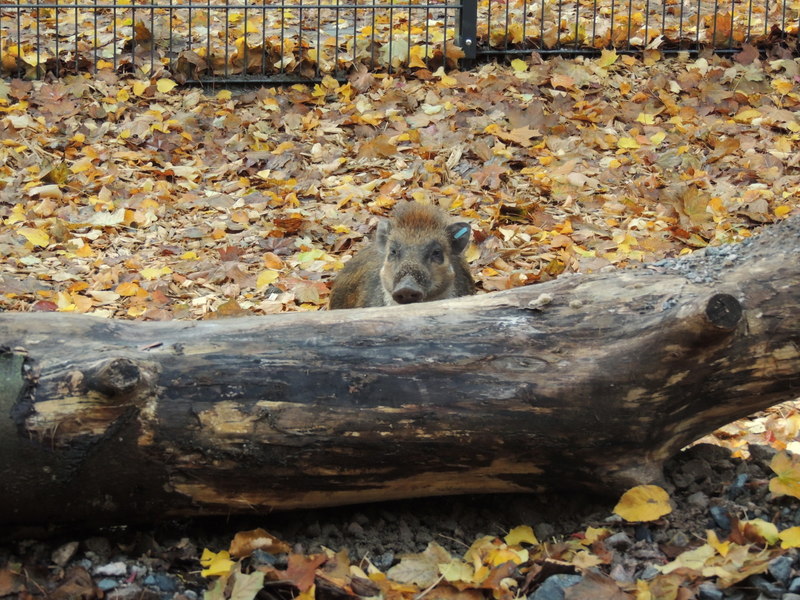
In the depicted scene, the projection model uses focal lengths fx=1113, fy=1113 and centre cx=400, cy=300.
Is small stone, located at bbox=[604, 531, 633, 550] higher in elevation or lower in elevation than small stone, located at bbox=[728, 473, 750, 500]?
lower

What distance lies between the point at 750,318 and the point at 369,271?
11.3ft

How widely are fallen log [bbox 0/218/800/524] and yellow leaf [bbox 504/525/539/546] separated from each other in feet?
0.52

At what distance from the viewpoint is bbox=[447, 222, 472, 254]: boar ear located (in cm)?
711

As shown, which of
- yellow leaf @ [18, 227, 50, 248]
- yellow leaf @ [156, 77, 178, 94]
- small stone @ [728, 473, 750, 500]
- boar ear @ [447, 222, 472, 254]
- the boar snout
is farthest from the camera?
yellow leaf @ [156, 77, 178, 94]

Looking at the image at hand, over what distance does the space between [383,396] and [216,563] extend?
837 mm

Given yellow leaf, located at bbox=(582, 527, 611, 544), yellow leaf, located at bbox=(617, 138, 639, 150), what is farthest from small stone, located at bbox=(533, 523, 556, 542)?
yellow leaf, located at bbox=(617, 138, 639, 150)

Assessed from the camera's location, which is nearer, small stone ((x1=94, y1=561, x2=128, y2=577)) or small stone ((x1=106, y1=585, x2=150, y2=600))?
small stone ((x1=106, y1=585, x2=150, y2=600))

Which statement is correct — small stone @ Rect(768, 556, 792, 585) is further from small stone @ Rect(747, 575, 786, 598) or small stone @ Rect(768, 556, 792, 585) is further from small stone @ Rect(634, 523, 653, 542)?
small stone @ Rect(634, 523, 653, 542)

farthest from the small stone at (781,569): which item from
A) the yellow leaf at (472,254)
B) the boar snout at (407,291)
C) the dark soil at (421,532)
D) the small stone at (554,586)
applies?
the yellow leaf at (472,254)

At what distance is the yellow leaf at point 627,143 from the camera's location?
31.4 feet

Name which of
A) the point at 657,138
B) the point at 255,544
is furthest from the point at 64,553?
the point at 657,138

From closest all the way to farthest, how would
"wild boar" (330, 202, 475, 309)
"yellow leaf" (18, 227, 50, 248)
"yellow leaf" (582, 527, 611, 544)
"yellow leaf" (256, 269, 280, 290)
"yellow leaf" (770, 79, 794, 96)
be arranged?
1. "yellow leaf" (582, 527, 611, 544)
2. "wild boar" (330, 202, 475, 309)
3. "yellow leaf" (256, 269, 280, 290)
4. "yellow leaf" (18, 227, 50, 248)
5. "yellow leaf" (770, 79, 794, 96)

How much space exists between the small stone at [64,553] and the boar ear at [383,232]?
3537 millimetres

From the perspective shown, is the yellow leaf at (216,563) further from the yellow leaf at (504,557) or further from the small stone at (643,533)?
the small stone at (643,533)
